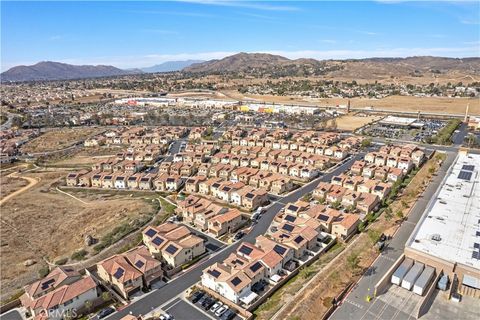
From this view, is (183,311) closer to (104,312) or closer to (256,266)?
(104,312)

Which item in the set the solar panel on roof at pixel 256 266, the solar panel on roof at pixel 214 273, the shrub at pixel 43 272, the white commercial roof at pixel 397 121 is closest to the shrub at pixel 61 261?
the shrub at pixel 43 272

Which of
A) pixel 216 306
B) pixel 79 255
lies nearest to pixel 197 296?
pixel 216 306

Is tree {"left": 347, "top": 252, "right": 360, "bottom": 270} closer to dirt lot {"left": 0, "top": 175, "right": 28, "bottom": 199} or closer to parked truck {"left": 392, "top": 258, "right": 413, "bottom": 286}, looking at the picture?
parked truck {"left": 392, "top": 258, "right": 413, "bottom": 286}

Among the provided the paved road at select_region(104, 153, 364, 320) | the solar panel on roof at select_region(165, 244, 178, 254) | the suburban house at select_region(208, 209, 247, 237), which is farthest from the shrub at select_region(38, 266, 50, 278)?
the suburban house at select_region(208, 209, 247, 237)

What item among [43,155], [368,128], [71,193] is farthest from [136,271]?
[368,128]

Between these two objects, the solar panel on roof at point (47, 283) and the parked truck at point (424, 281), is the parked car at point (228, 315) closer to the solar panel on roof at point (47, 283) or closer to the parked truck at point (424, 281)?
the parked truck at point (424, 281)
